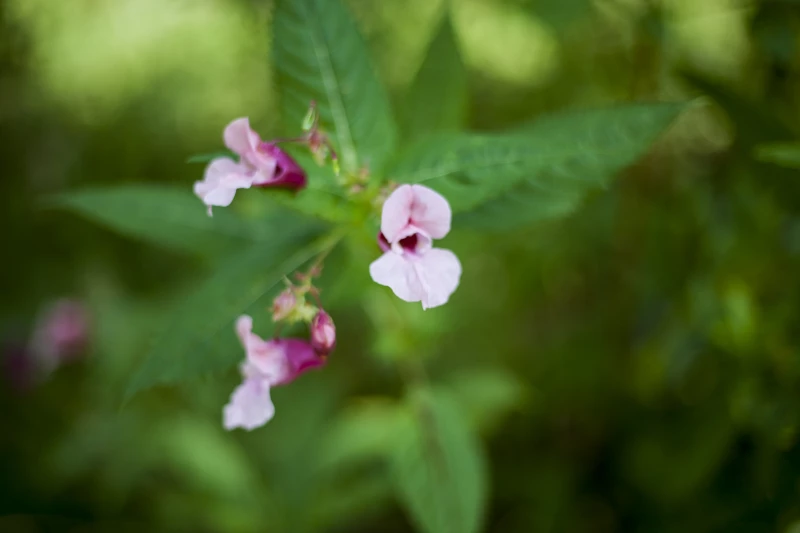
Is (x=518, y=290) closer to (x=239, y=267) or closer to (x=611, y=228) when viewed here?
(x=611, y=228)

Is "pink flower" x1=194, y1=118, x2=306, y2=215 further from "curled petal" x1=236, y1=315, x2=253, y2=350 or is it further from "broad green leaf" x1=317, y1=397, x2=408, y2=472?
"broad green leaf" x1=317, y1=397, x2=408, y2=472

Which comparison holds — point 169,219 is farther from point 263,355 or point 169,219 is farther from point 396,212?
point 396,212

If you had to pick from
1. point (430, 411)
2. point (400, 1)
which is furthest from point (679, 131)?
point (430, 411)

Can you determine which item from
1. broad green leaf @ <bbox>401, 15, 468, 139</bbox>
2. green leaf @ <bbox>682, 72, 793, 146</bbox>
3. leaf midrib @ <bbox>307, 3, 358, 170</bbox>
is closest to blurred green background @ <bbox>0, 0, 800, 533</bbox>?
green leaf @ <bbox>682, 72, 793, 146</bbox>

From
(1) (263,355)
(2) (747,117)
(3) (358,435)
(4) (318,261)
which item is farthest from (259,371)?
(2) (747,117)

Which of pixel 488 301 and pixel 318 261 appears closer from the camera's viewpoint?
pixel 318 261

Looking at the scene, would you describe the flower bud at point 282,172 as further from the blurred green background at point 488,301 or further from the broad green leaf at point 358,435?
the broad green leaf at point 358,435
